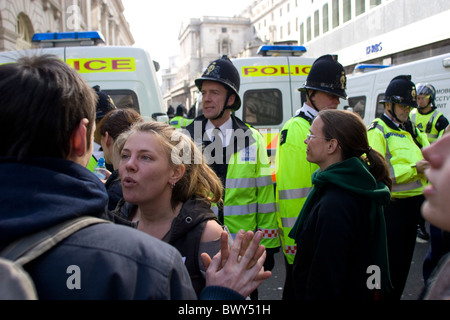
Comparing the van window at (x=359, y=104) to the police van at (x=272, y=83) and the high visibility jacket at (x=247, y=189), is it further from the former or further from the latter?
the high visibility jacket at (x=247, y=189)

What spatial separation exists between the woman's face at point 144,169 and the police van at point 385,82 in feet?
17.0

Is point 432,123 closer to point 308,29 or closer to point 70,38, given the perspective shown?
point 70,38

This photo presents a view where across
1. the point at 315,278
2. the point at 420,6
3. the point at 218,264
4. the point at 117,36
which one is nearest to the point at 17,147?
the point at 218,264

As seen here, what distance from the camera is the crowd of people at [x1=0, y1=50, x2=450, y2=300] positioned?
1067 millimetres

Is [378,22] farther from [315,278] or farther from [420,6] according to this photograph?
[315,278]

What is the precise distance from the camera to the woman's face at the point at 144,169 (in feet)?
6.88

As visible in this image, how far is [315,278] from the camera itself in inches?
91.3

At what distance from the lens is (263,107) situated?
23.3ft

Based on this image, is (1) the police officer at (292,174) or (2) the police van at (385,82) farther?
(2) the police van at (385,82)

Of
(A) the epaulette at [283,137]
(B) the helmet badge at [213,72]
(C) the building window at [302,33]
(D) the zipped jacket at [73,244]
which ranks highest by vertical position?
(C) the building window at [302,33]

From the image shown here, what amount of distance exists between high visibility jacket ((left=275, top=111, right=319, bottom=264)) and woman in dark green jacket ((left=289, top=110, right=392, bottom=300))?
0.44m

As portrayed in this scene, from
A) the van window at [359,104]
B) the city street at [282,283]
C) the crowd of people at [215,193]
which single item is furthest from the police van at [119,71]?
the van window at [359,104]

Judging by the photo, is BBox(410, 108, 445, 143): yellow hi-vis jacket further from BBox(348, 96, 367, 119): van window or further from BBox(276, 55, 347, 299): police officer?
BBox(276, 55, 347, 299): police officer

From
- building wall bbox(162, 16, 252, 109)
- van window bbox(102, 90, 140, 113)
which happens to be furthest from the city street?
building wall bbox(162, 16, 252, 109)
